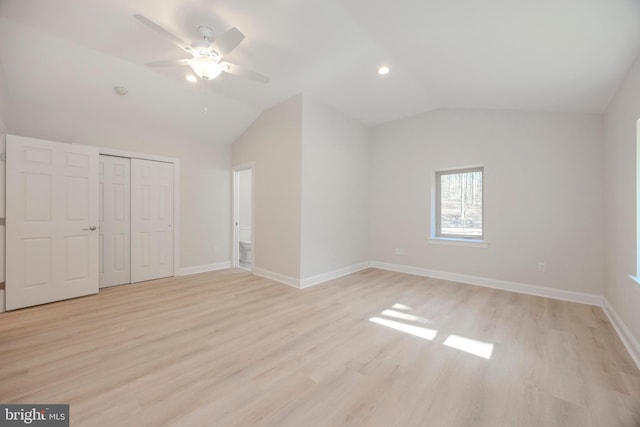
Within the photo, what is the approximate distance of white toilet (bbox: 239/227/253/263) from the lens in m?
5.57

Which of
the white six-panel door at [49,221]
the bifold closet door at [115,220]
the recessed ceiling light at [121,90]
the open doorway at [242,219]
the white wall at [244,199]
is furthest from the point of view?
the white wall at [244,199]

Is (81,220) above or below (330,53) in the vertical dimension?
below

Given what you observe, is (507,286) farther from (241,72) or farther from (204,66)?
(204,66)

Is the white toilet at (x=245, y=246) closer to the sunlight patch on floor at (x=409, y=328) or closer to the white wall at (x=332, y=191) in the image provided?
the white wall at (x=332, y=191)

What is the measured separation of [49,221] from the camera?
3.19m

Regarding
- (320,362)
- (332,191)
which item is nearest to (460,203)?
(332,191)

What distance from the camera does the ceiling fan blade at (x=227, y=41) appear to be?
83.2 inches

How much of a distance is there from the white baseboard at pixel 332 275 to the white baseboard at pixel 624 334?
326 cm

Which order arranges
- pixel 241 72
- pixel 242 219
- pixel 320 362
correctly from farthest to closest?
pixel 242 219, pixel 241 72, pixel 320 362

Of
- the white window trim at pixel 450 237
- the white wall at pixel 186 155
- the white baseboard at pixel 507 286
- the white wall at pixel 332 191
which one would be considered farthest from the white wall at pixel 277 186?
the white window trim at pixel 450 237

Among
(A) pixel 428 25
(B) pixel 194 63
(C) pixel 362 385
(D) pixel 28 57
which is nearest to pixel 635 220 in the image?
(A) pixel 428 25

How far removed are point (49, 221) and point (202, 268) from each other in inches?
90.2

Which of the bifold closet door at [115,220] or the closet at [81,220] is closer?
the closet at [81,220]

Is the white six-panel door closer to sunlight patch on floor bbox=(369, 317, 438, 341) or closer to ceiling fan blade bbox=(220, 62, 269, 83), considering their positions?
ceiling fan blade bbox=(220, 62, 269, 83)
